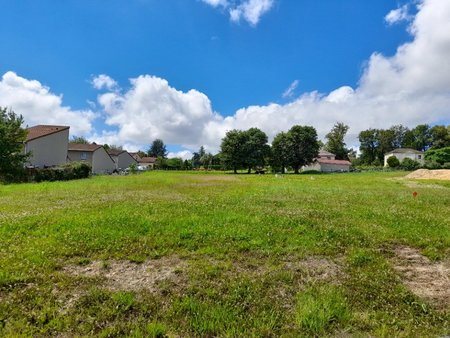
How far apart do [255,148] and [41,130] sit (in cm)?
4910

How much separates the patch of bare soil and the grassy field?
3cm

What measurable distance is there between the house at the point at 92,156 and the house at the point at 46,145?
10001 millimetres

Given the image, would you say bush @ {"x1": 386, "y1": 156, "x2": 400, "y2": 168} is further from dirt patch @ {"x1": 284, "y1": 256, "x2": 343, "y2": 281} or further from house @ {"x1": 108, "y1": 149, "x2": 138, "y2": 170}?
dirt patch @ {"x1": 284, "y1": 256, "x2": 343, "y2": 281}

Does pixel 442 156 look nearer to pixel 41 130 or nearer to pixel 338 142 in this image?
pixel 338 142

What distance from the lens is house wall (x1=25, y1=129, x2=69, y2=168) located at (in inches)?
1741

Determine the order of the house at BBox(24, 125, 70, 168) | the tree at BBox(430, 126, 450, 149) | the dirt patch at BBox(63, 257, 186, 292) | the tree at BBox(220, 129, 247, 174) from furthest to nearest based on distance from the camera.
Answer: the tree at BBox(430, 126, 450, 149)
the tree at BBox(220, 129, 247, 174)
the house at BBox(24, 125, 70, 168)
the dirt patch at BBox(63, 257, 186, 292)

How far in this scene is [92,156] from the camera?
63094 mm

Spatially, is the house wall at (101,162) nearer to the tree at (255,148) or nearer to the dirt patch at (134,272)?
the tree at (255,148)

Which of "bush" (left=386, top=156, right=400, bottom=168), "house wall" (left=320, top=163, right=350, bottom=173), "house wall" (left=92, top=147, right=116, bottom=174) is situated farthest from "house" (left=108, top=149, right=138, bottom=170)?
"bush" (left=386, top=156, right=400, bottom=168)

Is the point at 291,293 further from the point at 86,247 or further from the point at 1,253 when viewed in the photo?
the point at 1,253

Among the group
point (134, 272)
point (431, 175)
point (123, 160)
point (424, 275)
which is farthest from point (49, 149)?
point (431, 175)

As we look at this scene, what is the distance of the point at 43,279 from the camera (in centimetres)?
509

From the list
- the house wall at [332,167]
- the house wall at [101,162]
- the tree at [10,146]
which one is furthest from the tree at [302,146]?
the tree at [10,146]

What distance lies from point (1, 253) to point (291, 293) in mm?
6312
